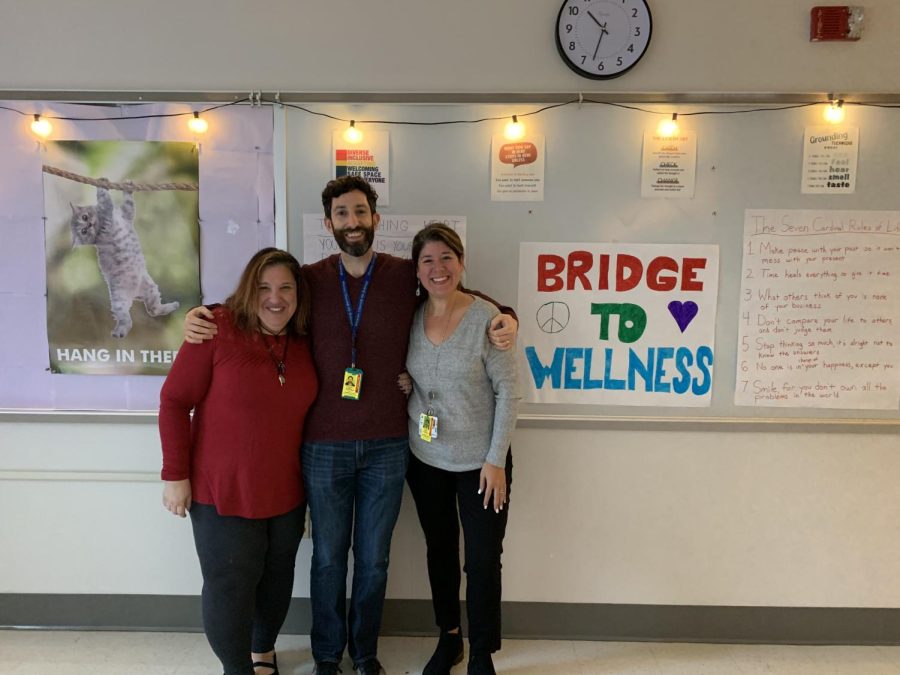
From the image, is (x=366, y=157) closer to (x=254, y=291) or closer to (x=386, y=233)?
(x=386, y=233)

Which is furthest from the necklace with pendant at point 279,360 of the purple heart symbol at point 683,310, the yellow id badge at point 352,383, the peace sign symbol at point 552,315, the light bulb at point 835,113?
the light bulb at point 835,113

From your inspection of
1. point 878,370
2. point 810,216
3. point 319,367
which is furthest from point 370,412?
point 878,370

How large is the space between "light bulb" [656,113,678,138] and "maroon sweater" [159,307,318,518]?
1.54 meters

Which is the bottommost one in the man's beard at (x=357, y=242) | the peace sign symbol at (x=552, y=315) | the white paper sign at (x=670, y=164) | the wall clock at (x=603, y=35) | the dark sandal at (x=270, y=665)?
the dark sandal at (x=270, y=665)

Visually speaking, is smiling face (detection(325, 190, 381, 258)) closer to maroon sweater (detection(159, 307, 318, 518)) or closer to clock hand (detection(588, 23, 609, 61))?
maroon sweater (detection(159, 307, 318, 518))

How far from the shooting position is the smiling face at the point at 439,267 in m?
1.73

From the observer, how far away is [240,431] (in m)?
1.68

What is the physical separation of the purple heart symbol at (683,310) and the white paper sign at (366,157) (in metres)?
1.18

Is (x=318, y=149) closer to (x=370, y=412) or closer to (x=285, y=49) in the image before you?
(x=285, y=49)

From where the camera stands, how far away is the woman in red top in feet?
5.52

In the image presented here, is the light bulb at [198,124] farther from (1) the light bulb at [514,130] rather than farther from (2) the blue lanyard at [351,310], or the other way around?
(1) the light bulb at [514,130]

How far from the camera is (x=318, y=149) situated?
2.12 meters

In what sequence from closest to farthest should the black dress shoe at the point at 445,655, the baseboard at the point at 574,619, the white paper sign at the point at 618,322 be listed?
the black dress shoe at the point at 445,655 < the white paper sign at the point at 618,322 < the baseboard at the point at 574,619

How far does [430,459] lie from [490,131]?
4.00 ft
